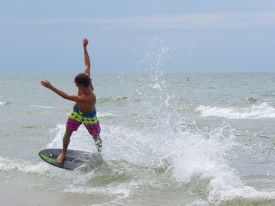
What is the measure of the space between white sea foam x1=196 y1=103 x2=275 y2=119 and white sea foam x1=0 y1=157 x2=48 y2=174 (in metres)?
13.4

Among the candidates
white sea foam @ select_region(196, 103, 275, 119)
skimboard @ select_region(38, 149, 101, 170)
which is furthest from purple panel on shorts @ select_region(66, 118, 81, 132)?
white sea foam @ select_region(196, 103, 275, 119)

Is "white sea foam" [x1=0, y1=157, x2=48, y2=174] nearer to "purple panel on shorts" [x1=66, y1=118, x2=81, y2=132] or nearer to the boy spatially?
the boy

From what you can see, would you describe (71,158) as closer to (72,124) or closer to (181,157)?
(72,124)

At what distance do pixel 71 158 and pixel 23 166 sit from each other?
4.43 ft

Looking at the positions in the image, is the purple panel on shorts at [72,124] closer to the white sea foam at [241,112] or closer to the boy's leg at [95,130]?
the boy's leg at [95,130]

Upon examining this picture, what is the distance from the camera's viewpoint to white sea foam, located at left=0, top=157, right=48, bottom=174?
32.7 ft

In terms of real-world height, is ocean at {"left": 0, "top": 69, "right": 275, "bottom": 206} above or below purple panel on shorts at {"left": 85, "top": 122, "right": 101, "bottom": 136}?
below

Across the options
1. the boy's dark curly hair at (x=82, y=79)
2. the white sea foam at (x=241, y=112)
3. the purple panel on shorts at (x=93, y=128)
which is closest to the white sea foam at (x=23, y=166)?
the purple panel on shorts at (x=93, y=128)

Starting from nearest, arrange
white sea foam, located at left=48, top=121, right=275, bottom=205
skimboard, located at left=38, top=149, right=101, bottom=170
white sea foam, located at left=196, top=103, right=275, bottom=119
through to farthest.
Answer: white sea foam, located at left=48, top=121, right=275, bottom=205 < skimboard, located at left=38, top=149, right=101, bottom=170 < white sea foam, located at left=196, top=103, right=275, bottom=119

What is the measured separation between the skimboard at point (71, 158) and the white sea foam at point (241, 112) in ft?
44.6

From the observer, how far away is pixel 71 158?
9.52 meters

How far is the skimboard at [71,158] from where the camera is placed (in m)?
9.36

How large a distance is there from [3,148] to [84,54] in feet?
16.2

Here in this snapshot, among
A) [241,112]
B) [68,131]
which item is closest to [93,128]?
[68,131]
